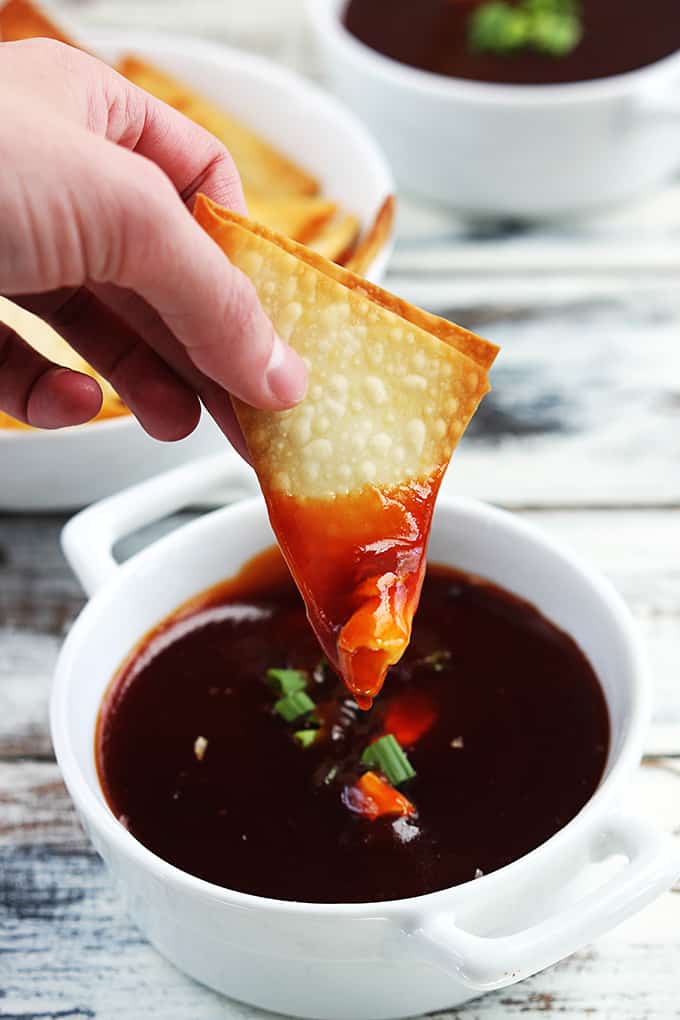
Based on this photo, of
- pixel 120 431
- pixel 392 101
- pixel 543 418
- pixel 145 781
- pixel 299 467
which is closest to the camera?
pixel 299 467

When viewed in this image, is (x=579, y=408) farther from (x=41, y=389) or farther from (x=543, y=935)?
(x=543, y=935)

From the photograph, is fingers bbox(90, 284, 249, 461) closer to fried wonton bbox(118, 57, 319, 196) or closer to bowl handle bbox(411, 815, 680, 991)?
bowl handle bbox(411, 815, 680, 991)

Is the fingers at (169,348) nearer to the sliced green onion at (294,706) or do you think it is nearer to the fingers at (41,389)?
the fingers at (41,389)

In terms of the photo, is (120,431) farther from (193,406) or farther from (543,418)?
(543,418)

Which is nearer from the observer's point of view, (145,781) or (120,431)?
(145,781)

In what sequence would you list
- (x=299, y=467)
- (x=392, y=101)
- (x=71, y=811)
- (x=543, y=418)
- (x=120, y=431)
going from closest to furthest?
(x=299, y=467)
(x=71, y=811)
(x=120, y=431)
(x=543, y=418)
(x=392, y=101)

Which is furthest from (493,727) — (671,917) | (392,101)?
(392,101)
